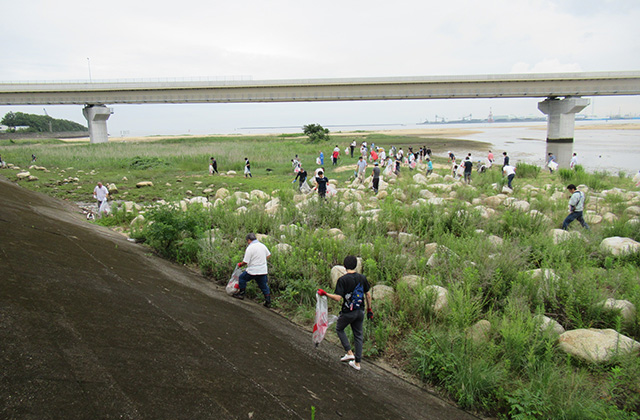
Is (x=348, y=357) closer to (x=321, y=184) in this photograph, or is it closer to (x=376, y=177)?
(x=321, y=184)

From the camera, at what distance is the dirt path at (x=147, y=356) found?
335 cm

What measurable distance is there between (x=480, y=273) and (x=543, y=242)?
8.33ft

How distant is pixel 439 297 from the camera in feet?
20.7

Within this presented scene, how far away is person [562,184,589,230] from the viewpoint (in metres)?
10.3

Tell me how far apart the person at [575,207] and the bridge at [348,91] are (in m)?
42.3

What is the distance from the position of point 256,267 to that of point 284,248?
153 cm

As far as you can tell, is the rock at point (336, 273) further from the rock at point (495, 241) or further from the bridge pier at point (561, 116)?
the bridge pier at point (561, 116)

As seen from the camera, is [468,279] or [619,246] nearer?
[468,279]

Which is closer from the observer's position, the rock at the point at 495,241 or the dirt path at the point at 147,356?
the dirt path at the point at 147,356

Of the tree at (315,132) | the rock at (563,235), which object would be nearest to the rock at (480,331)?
the rock at (563,235)

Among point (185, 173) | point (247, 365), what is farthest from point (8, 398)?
point (185, 173)

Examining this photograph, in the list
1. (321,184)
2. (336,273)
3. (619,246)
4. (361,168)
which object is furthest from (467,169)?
(336,273)

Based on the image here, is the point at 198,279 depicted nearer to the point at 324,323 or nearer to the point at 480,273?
the point at 324,323

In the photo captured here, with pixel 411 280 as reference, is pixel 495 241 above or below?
above
